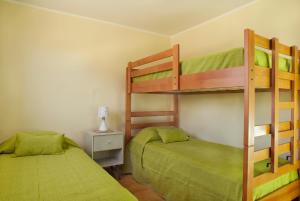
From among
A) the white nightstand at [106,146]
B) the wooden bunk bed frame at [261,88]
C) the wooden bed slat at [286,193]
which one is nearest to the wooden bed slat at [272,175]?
the wooden bunk bed frame at [261,88]

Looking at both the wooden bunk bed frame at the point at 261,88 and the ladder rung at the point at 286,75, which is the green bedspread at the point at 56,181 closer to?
the wooden bunk bed frame at the point at 261,88

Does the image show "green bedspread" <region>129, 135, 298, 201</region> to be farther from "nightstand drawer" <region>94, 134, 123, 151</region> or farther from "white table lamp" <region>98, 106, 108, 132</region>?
"white table lamp" <region>98, 106, 108, 132</region>

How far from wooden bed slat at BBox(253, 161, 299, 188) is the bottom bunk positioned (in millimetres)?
43

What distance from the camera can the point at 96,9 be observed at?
8.73 feet

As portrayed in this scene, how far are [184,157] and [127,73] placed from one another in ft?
5.25

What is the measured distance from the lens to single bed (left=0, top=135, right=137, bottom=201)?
4.05 ft

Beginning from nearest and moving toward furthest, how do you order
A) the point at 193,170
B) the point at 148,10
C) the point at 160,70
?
the point at 193,170 → the point at 160,70 → the point at 148,10

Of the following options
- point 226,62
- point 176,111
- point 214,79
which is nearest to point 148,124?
point 176,111

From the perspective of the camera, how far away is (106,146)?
268 centimetres

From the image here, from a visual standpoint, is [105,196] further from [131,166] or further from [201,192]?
[131,166]

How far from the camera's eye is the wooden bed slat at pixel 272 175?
58.4 inches

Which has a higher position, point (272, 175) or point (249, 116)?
point (249, 116)

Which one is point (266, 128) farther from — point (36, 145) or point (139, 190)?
point (36, 145)

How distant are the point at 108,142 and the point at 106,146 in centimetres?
6
